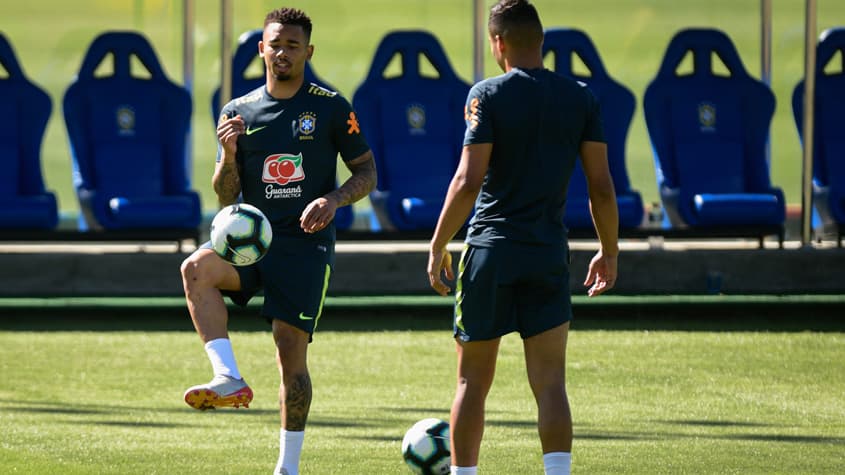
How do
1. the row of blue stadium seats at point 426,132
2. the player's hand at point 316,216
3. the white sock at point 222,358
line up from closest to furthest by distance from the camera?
the white sock at point 222,358 < the player's hand at point 316,216 < the row of blue stadium seats at point 426,132

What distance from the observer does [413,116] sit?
1316 cm

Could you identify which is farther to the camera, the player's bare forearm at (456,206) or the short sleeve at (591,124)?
the short sleeve at (591,124)

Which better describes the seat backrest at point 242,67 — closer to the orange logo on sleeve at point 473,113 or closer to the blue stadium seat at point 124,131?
the blue stadium seat at point 124,131

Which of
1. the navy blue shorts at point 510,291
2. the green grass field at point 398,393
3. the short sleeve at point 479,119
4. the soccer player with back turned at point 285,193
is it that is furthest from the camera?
the green grass field at point 398,393

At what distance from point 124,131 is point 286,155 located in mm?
7146

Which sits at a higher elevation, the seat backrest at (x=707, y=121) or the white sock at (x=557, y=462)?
the seat backrest at (x=707, y=121)

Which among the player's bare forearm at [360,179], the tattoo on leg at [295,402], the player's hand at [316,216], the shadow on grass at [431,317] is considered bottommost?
the shadow on grass at [431,317]

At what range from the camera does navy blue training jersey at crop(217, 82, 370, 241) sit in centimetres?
624

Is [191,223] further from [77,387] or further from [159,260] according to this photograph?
[77,387]

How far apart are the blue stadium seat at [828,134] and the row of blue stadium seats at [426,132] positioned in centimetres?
1

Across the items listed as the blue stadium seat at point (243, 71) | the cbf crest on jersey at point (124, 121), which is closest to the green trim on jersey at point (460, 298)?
the blue stadium seat at point (243, 71)

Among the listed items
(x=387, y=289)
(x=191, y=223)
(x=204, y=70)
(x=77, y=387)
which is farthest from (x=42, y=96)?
(x=204, y=70)

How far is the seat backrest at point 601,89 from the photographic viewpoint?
13102 mm

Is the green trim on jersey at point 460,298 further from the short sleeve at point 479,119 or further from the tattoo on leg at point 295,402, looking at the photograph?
the tattoo on leg at point 295,402
